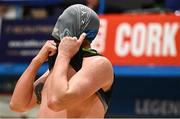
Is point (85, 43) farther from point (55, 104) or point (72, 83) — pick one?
point (55, 104)

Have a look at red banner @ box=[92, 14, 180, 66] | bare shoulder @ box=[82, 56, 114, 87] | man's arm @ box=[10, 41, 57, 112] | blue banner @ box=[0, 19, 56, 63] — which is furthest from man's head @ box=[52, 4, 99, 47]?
blue banner @ box=[0, 19, 56, 63]

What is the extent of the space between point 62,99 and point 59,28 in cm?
36

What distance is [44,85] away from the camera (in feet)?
9.04

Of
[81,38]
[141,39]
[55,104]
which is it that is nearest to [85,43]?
[81,38]

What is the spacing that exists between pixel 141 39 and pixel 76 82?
180 inches

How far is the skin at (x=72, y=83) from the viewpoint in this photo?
251 centimetres

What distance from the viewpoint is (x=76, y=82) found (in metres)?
2.53

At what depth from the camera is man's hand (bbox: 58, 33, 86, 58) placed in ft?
8.52

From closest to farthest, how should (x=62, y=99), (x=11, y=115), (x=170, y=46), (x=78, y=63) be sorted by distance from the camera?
(x=62, y=99) → (x=78, y=63) → (x=170, y=46) → (x=11, y=115)

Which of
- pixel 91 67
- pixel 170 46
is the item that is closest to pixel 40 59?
pixel 91 67

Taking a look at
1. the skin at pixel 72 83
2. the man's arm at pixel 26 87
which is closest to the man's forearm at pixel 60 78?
the skin at pixel 72 83

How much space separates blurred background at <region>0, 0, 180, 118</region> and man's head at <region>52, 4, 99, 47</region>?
432 cm

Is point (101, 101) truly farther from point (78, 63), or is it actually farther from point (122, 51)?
point (122, 51)

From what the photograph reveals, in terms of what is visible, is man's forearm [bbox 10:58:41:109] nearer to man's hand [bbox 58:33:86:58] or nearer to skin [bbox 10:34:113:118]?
skin [bbox 10:34:113:118]
